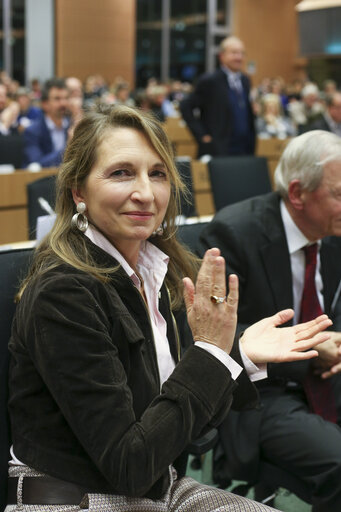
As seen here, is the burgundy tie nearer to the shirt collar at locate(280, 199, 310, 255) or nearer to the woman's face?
the shirt collar at locate(280, 199, 310, 255)

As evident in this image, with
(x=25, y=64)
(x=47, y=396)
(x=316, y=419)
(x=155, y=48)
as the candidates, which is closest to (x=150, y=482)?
(x=47, y=396)

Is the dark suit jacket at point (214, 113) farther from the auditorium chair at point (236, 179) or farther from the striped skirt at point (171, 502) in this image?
the striped skirt at point (171, 502)

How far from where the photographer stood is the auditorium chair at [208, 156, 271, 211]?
3625 millimetres

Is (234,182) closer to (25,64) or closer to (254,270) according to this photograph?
(254,270)

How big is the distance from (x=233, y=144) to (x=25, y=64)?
11.4 m

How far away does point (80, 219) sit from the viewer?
1.33 m

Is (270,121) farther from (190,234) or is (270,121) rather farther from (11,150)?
(190,234)

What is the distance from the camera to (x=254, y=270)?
195cm

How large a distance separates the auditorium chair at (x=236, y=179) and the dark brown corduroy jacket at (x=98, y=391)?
237 centimetres

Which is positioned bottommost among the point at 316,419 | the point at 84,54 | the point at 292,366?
the point at 316,419

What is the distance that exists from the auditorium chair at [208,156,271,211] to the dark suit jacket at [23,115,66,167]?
207cm

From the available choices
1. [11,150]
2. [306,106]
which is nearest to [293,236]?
[11,150]

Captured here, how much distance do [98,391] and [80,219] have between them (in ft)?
1.18

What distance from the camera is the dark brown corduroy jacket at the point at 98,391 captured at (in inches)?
44.3
